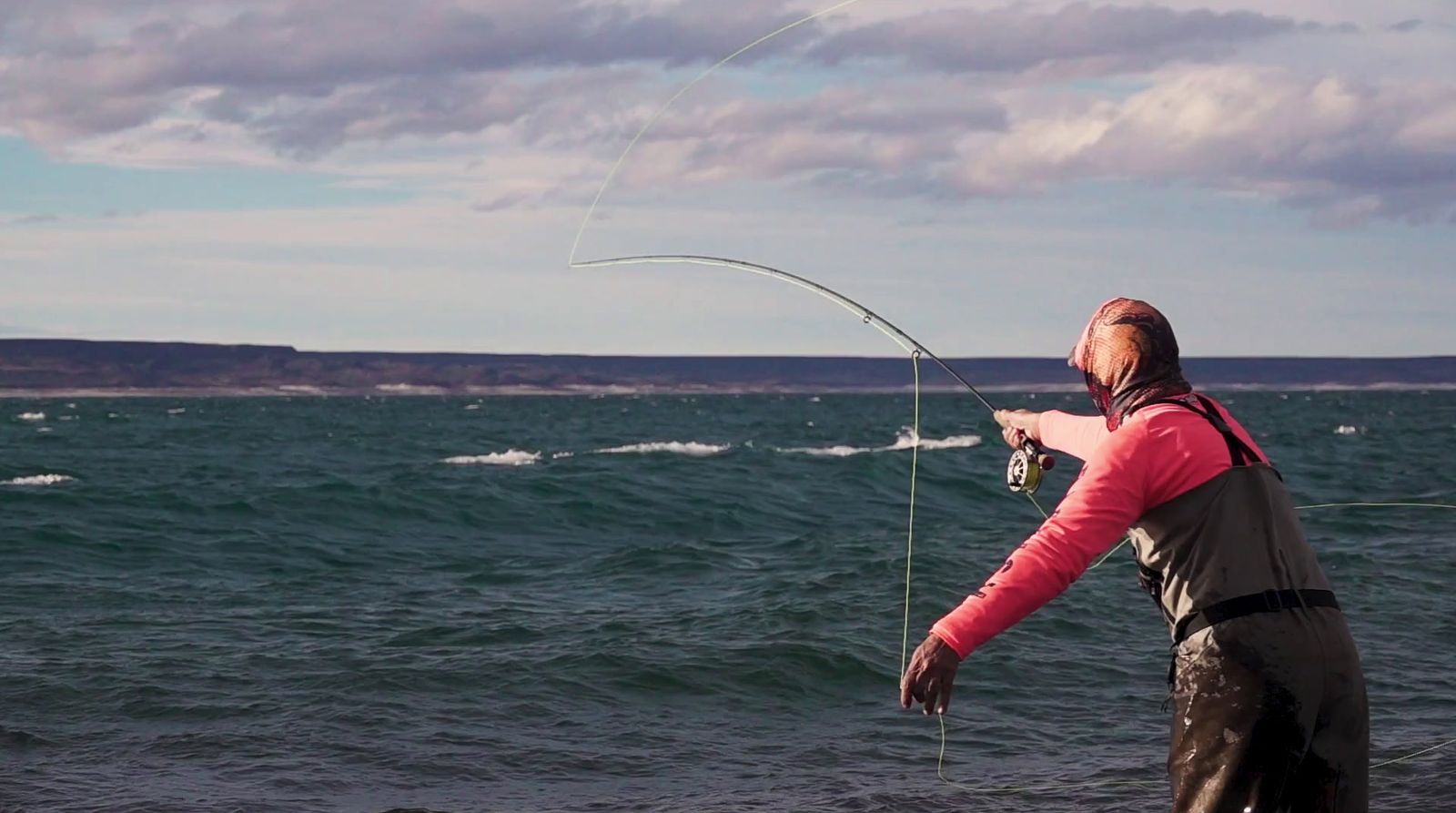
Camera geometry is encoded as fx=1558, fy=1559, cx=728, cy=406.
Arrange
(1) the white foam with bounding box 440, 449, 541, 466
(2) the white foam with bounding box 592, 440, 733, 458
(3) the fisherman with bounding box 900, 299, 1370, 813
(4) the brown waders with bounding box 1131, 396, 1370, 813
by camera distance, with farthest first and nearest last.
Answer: (2) the white foam with bounding box 592, 440, 733, 458 < (1) the white foam with bounding box 440, 449, 541, 466 < (4) the brown waders with bounding box 1131, 396, 1370, 813 < (3) the fisherman with bounding box 900, 299, 1370, 813

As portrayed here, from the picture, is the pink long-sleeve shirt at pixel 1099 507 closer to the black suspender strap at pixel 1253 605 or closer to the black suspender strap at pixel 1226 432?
the black suspender strap at pixel 1226 432

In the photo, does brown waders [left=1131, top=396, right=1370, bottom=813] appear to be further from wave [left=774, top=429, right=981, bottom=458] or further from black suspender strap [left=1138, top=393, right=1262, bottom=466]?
wave [left=774, top=429, right=981, bottom=458]

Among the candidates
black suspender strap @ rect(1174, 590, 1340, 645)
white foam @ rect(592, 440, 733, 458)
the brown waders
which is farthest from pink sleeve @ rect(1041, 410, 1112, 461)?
white foam @ rect(592, 440, 733, 458)

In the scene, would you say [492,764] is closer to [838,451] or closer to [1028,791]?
[1028,791]

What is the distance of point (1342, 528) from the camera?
18.0 meters

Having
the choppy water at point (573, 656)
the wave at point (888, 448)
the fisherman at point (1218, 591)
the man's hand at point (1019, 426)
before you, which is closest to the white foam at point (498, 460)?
the wave at point (888, 448)

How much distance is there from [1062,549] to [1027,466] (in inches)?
46.5

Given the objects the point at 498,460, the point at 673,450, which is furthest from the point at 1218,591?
the point at 673,450

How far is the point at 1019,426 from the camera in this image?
4.46 metres

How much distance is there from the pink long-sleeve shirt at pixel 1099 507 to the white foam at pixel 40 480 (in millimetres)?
26063

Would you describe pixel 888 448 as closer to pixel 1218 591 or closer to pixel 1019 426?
pixel 1019 426

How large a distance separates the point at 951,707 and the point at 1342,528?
34.1 ft

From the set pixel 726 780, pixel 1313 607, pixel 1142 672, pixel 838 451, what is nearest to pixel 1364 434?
pixel 838 451

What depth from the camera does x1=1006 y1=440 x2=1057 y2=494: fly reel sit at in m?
4.30
